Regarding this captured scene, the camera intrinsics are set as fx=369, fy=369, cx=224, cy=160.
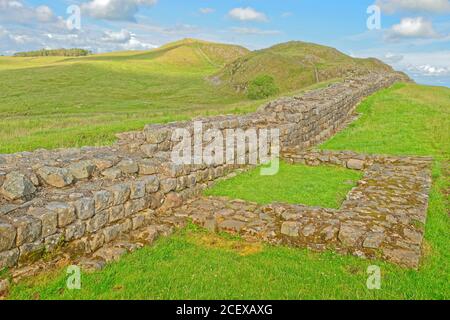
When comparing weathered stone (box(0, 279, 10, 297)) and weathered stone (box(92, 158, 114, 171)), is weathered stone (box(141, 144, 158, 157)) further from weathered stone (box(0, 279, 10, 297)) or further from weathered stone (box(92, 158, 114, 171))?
weathered stone (box(0, 279, 10, 297))

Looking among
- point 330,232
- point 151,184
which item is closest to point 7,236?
point 151,184

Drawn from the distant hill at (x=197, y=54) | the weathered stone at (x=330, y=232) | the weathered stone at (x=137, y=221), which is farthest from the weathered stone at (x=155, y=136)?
the distant hill at (x=197, y=54)

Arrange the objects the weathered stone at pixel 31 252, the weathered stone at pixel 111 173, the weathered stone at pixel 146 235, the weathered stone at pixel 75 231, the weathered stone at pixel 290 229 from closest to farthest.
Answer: the weathered stone at pixel 31 252 → the weathered stone at pixel 75 231 → the weathered stone at pixel 146 235 → the weathered stone at pixel 290 229 → the weathered stone at pixel 111 173

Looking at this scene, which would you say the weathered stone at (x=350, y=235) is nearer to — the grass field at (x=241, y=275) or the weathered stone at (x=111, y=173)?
the grass field at (x=241, y=275)

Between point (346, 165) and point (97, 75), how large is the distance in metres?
64.5

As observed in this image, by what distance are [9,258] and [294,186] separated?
6376 mm

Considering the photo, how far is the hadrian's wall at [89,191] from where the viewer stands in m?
5.07

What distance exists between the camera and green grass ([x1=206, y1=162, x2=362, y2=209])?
8289mm

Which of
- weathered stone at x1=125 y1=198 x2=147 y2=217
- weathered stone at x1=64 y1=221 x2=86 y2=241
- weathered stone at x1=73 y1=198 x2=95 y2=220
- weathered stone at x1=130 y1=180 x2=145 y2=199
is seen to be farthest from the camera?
weathered stone at x1=130 y1=180 x2=145 y2=199

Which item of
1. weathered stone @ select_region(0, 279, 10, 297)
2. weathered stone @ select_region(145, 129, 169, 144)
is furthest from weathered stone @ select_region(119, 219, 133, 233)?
weathered stone @ select_region(145, 129, 169, 144)

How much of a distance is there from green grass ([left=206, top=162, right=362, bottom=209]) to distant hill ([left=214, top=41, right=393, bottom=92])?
37.6m

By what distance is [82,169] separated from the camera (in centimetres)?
647

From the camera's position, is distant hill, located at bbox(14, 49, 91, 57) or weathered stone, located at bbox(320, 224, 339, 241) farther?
distant hill, located at bbox(14, 49, 91, 57)

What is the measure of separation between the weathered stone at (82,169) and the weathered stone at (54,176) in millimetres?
224
